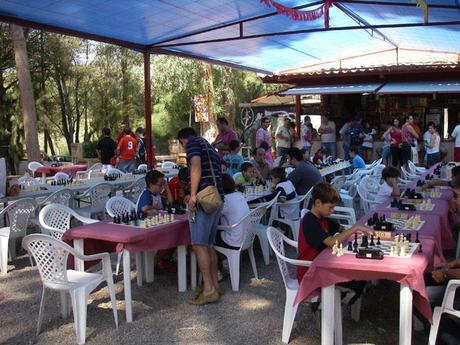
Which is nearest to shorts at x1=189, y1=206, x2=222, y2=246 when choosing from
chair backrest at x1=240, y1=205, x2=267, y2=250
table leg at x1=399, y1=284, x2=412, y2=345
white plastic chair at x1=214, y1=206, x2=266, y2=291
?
white plastic chair at x1=214, y1=206, x2=266, y2=291

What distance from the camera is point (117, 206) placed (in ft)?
18.0

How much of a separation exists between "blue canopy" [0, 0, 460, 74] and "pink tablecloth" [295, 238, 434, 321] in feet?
15.5

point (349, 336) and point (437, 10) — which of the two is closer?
point (349, 336)

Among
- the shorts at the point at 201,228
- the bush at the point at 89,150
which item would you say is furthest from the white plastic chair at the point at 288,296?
the bush at the point at 89,150

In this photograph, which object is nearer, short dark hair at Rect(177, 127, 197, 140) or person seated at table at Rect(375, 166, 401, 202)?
short dark hair at Rect(177, 127, 197, 140)

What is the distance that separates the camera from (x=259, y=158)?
25.7ft

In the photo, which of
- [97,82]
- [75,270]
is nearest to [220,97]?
[97,82]

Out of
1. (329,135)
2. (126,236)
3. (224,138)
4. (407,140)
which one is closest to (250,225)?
(126,236)

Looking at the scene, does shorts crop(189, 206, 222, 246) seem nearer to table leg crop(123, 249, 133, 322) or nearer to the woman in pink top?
table leg crop(123, 249, 133, 322)

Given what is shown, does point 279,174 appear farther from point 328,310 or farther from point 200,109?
point 200,109

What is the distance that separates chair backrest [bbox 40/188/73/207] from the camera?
252 inches

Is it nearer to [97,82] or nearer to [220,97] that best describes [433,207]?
[220,97]

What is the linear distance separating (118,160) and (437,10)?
20.3 feet

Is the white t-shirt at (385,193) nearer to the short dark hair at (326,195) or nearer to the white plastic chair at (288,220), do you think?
the white plastic chair at (288,220)
